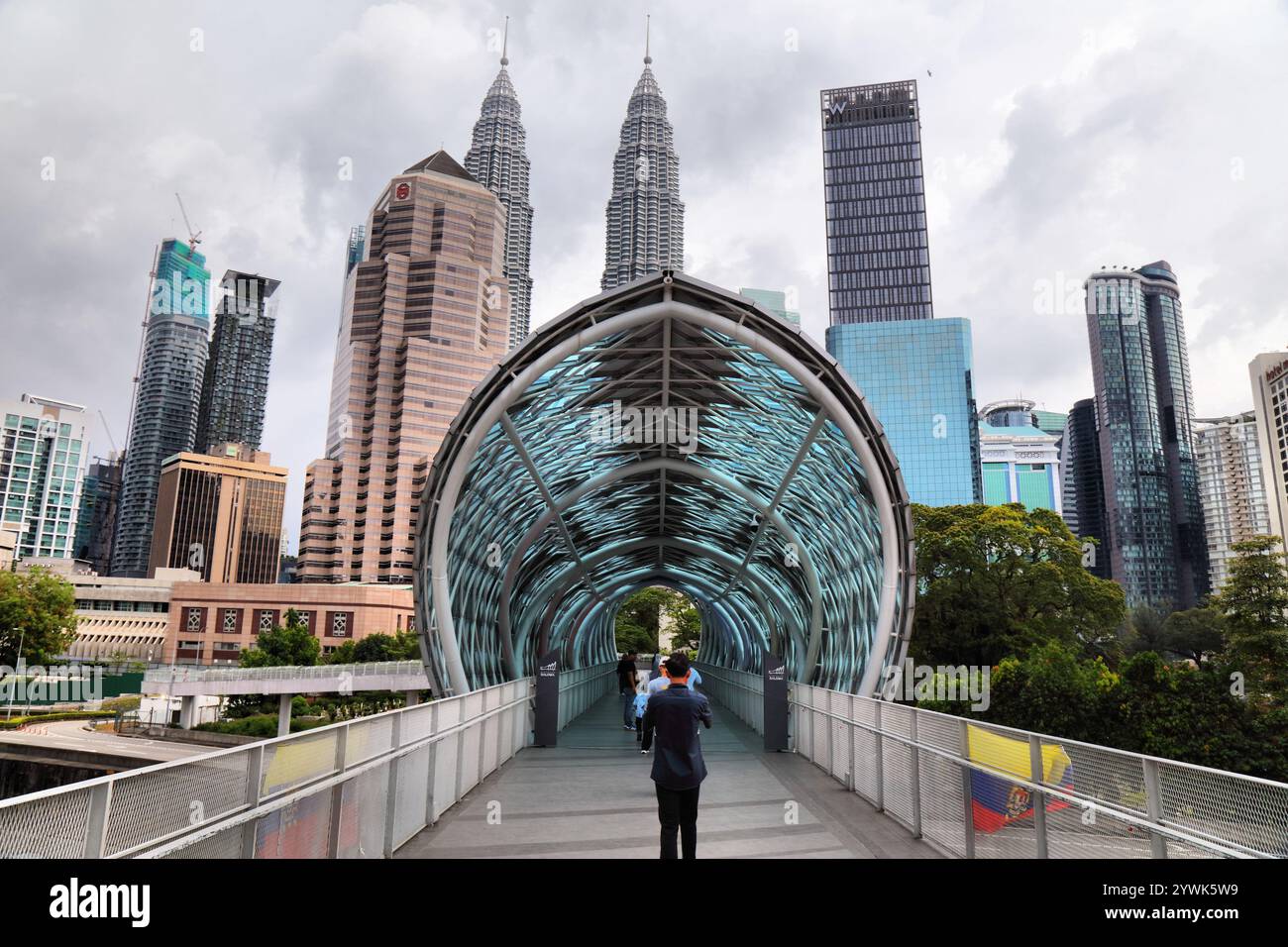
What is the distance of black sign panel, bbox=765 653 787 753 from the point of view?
674 inches

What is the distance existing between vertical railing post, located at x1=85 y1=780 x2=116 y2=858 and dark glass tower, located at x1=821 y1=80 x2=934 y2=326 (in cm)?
13589

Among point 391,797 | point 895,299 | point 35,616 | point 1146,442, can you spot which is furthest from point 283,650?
point 1146,442

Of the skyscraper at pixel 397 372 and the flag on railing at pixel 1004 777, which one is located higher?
the skyscraper at pixel 397 372

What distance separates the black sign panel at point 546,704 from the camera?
58.3ft

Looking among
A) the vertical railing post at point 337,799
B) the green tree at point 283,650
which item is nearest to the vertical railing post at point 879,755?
the vertical railing post at point 337,799

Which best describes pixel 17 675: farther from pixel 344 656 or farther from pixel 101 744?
pixel 344 656

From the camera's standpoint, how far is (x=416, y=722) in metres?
8.41

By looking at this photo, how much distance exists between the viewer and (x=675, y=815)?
581 centimetres

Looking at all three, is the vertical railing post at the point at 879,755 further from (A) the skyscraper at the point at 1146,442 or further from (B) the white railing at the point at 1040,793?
(A) the skyscraper at the point at 1146,442

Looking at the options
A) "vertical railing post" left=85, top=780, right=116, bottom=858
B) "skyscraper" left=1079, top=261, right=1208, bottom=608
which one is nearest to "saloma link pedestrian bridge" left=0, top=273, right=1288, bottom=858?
"vertical railing post" left=85, top=780, right=116, bottom=858

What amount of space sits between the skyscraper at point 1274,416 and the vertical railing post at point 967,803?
10496cm
